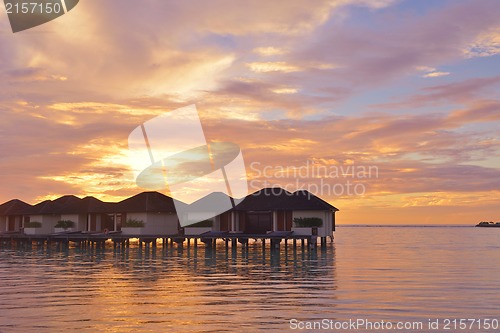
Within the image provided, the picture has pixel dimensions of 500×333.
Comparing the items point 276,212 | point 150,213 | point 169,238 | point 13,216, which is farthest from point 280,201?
point 13,216

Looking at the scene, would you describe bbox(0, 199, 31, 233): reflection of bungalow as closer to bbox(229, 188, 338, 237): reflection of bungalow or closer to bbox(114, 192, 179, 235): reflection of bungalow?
bbox(114, 192, 179, 235): reflection of bungalow

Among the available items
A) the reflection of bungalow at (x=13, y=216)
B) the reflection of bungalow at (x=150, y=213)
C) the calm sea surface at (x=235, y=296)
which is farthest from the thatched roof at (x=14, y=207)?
the calm sea surface at (x=235, y=296)

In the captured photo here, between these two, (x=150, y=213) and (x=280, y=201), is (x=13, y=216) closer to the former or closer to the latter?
(x=150, y=213)

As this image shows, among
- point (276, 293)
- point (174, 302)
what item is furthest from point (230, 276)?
point (174, 302)

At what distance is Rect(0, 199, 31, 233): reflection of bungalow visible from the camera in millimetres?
70125

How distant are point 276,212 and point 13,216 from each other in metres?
37.4

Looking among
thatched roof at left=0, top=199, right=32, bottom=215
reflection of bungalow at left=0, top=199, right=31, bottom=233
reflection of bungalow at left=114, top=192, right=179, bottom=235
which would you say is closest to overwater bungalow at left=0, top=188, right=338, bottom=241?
reflection of bungalow at left=114, top=192, right=179, bottom=235

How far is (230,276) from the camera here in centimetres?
2977

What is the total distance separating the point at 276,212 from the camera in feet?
178

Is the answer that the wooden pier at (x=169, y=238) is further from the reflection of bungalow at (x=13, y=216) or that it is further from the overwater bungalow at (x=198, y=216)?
the reflection of bungalow at (x=13, y=216)

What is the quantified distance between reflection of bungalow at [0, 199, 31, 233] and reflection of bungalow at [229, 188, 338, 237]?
94.4ft

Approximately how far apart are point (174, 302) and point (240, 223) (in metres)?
36.8

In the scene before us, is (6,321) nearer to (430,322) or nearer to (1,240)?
(430,322)

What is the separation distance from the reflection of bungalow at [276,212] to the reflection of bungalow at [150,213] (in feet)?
19.0
